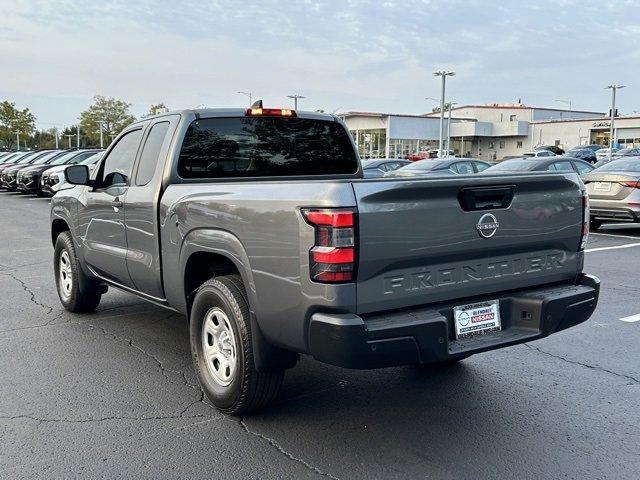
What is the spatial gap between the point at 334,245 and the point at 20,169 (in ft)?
80.4

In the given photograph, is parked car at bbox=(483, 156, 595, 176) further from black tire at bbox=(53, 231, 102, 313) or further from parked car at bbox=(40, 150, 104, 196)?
parked car at bbox=(40, 150, 104, 196)

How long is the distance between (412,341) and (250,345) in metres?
0.97

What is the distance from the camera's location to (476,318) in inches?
142

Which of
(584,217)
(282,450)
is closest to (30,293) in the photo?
(282,450)

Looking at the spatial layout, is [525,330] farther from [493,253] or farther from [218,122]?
[218,122]

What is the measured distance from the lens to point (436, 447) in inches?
142

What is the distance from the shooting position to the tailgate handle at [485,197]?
3.53 metres

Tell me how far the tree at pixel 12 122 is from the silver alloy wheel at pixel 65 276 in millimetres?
83220

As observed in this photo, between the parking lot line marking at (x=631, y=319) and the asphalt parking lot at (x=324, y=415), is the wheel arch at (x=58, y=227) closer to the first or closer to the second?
the asphalt parking lot at (x=324, y=415)

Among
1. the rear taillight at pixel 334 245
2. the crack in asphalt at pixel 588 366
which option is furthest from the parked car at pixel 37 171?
the rear taillight at pixel 334 245

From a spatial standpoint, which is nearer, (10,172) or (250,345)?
(250,345)

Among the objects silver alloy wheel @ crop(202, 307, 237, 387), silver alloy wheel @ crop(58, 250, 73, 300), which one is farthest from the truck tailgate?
silver alloy wheel @ crop(58, 250, 73, 300)

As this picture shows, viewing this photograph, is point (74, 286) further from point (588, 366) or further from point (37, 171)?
point (37, 171)

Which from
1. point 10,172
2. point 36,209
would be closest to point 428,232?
point 36,209
